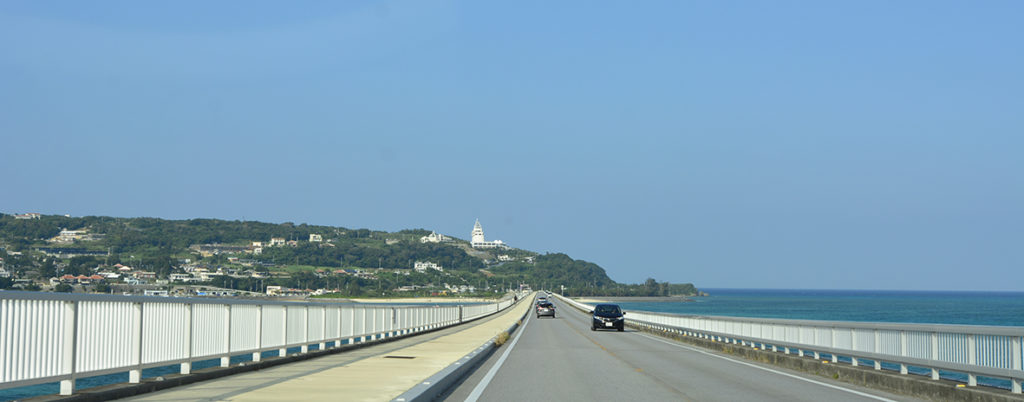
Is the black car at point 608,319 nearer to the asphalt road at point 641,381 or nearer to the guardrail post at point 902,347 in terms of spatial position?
the asphalt road at point 641,381

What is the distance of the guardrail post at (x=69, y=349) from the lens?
10609 mm

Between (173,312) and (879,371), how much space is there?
526 inches

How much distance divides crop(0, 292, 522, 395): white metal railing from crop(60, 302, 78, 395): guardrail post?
0.01 meters

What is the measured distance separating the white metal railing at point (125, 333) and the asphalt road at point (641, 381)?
4337 mm

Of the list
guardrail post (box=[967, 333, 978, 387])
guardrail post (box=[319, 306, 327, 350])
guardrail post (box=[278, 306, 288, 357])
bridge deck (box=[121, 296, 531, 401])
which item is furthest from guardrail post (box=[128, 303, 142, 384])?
guardrail post (box=[967, 333, 978, 387])

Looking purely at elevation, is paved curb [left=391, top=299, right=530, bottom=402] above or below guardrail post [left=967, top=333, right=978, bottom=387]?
below

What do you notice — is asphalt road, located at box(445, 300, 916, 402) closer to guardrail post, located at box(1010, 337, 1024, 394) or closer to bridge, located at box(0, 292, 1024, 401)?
bridge, located at box(0, 292, 1024, 401)

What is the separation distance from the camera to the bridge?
35.3ft

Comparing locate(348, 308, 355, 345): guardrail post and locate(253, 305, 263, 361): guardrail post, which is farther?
locate(348, 308, 355, 345): guardrail post

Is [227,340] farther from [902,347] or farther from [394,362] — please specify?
[902,347]

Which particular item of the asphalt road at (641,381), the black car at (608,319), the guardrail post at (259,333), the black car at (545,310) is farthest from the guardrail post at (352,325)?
the black car at (545,310)

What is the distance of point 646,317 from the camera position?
5834 centimetres

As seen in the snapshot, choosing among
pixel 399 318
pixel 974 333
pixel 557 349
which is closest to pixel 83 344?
pixel 974 333

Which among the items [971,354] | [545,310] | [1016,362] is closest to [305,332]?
[971,354]
